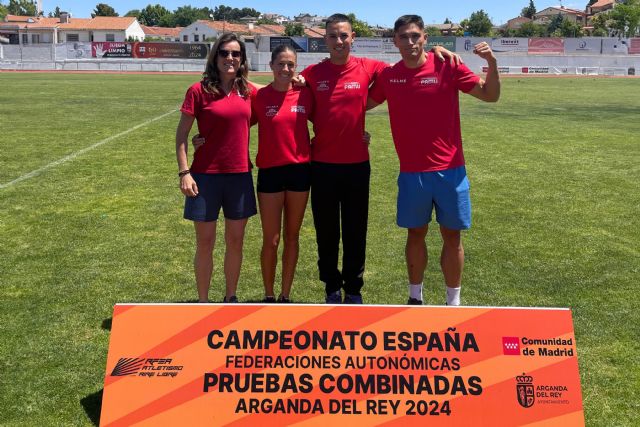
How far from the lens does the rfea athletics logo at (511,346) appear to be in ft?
9.50

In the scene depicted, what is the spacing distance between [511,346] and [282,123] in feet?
6.76

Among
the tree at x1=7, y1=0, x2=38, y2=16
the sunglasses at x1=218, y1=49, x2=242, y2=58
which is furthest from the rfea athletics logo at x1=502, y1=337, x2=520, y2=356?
the tree at x1=7, y1=0, x2=38, y2=16

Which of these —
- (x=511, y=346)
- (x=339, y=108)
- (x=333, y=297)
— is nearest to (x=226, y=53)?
(x=339, y=108)

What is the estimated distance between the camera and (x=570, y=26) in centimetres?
8550

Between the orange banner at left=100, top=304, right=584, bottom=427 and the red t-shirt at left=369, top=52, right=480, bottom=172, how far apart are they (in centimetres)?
143

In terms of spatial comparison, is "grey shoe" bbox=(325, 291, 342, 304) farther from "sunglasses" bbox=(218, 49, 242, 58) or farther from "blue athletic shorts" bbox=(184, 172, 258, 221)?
"sunglasses" bbox=(218, 49, 242, 58)

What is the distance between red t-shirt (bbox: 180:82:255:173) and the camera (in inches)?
158

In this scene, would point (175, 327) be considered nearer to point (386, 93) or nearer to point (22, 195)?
point (386, 93)

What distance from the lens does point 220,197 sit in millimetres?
4203

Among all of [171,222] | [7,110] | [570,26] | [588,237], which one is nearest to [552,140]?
[588,237]

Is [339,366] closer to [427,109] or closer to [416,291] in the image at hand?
[416,291]

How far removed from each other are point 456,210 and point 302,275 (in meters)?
1.88

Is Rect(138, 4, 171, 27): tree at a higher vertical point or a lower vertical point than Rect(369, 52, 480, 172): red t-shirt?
higher

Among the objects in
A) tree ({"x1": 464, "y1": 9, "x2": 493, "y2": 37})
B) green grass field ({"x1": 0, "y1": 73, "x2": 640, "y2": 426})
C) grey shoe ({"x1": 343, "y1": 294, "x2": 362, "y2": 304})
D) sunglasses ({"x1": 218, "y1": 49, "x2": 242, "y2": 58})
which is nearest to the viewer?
green grass field ({"x1": 0, "y1": 73, "x2": 640, "y2": 426})
